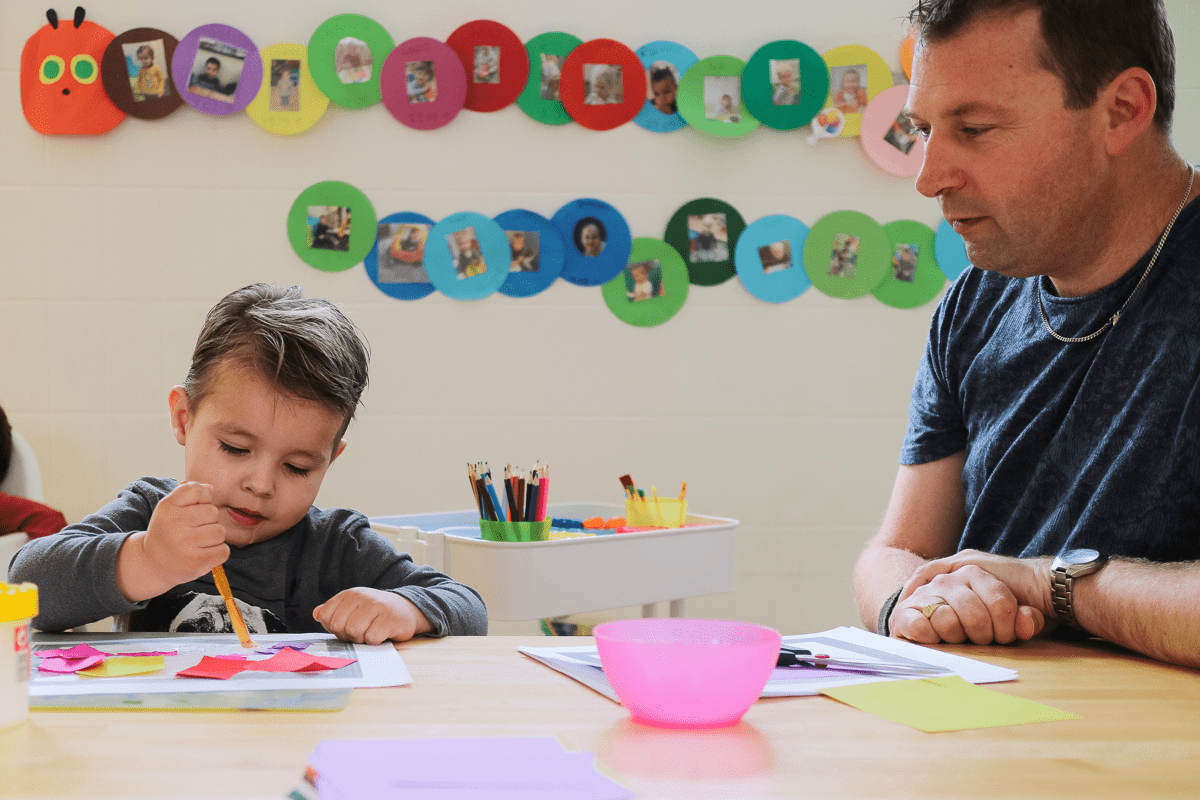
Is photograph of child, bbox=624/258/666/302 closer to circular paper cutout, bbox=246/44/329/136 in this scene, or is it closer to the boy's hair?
circular paper cutout, bbox=246/44/329/136

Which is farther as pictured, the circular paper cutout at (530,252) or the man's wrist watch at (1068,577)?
the circular paper cutout at (530,252)

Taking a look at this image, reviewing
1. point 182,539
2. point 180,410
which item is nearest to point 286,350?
point 180,410

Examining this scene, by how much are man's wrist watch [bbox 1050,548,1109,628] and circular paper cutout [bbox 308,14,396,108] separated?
2.08 m

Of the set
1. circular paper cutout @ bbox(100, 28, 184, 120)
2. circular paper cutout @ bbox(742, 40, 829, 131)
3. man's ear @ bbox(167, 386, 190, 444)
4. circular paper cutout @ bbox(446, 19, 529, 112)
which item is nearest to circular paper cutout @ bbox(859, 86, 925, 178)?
circular paper cutout @ bbox(742, 40, 829, 131)

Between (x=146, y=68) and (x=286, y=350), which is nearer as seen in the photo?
(x=286, y=350)

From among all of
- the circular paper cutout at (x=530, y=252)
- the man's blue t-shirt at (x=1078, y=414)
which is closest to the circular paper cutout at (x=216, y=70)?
the circular paper cutout at (x=530, y=252)

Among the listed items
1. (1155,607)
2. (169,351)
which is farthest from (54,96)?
(1155,607)

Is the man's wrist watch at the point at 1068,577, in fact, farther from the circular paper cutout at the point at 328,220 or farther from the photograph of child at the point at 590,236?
the circular paper cutout at the point at 328,220

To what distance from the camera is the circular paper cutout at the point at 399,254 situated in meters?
2.55

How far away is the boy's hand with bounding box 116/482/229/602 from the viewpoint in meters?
0.90

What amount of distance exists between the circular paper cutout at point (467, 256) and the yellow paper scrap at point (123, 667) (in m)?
1.84

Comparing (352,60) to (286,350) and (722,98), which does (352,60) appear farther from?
(286,350)

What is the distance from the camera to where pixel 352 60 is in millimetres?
2523

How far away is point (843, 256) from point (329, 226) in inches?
52.1
